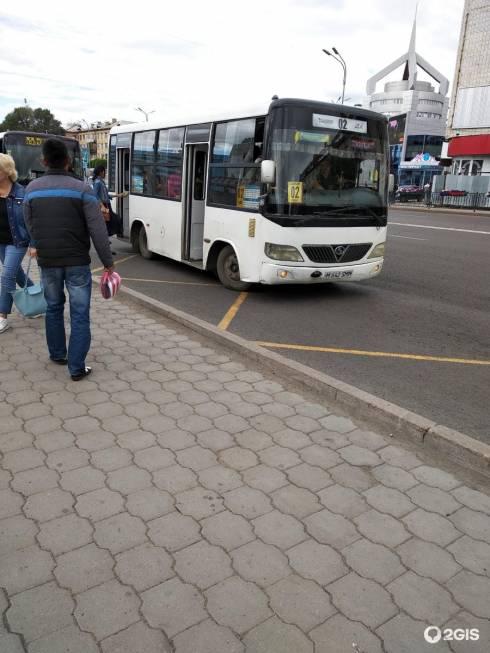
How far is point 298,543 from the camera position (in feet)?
8.93

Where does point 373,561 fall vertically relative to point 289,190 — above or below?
below

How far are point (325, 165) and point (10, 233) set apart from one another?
4101 mm

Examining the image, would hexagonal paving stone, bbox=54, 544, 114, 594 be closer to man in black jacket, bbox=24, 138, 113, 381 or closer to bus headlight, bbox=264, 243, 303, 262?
man in black jacket, bbox=24, 138, 113, 381

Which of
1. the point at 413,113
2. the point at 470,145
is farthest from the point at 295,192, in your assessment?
the point at 413,113

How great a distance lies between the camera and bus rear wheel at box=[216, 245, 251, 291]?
842 centimetres

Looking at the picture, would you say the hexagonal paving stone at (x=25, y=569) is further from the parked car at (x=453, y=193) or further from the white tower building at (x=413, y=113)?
the white tower building at (x=413, y=113)

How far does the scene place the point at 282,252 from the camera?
24.0ft

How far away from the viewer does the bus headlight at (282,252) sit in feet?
24.0

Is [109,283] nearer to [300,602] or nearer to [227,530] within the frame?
[227,530]

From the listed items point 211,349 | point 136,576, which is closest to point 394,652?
point 136,576

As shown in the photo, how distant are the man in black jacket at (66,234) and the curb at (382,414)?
1.63m

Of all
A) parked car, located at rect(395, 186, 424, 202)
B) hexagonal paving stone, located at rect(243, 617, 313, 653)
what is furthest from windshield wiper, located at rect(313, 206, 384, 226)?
parked car, located at rect(395, 186, 424, 202)

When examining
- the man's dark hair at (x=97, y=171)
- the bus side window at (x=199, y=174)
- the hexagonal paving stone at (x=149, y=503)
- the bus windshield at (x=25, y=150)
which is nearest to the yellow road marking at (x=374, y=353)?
the hexagonal paving stone at (x=149, y=503)

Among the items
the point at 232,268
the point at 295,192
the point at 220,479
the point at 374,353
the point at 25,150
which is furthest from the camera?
the point at 25,150
